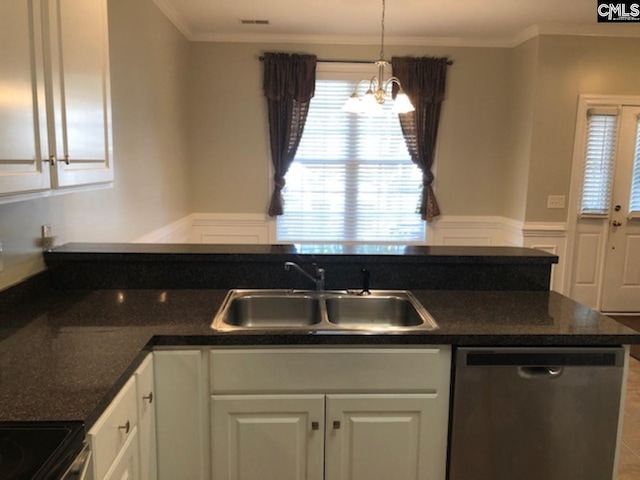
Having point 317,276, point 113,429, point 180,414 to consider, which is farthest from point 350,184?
point 113,429

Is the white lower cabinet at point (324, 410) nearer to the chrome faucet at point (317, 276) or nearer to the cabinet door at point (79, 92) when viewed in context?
the chrome faucet at point (317, 276)

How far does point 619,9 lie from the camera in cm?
376

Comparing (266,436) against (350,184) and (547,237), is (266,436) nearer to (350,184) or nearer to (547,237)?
(350,184)

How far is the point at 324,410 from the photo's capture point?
69.1 inches

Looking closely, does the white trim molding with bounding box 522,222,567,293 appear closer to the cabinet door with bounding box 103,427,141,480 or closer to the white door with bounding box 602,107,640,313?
the white door with bounding box 602,107,640,313

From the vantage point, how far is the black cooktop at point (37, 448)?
0.93 meters

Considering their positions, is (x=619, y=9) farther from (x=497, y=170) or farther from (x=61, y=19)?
(x=61, y=19)

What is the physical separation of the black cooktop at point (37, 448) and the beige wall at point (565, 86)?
4444 millimetres

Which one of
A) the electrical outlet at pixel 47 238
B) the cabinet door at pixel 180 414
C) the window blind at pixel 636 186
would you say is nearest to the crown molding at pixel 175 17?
the electrical outlet at pixel 47 238

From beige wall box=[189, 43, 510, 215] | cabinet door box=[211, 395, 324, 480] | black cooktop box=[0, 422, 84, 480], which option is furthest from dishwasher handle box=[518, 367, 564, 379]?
beige wall box=[189, 43, 510, 215]

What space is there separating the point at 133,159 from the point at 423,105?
9.85 ft

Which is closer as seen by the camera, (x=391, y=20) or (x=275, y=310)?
(x=275, y=310)

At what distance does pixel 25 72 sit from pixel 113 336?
0.87 metres

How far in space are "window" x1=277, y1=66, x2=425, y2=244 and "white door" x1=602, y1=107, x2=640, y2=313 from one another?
1.87 meters
